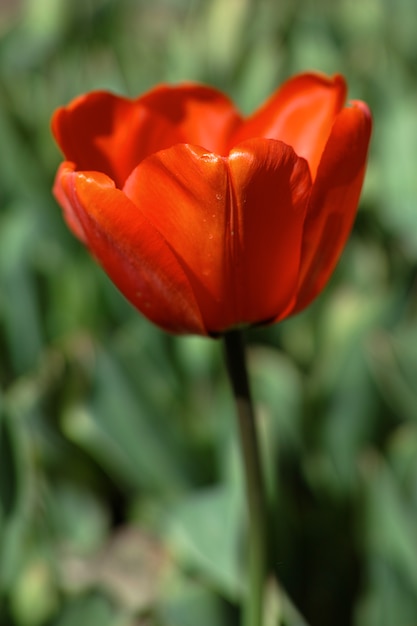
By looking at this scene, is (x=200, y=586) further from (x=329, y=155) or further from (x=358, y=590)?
(x=329, y=155)

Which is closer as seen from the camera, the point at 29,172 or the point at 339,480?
the point at 339,480

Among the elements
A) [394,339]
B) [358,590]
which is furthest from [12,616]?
[394,339]

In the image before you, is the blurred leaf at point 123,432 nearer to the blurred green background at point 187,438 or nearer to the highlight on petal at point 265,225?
the blurred green background at point 187,438

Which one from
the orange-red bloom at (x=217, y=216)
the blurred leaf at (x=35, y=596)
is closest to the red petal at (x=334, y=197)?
the orange-red bloom at (x=217, y=216)

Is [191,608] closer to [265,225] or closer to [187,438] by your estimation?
[187,438]

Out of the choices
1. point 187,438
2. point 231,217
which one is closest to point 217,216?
point 231,217

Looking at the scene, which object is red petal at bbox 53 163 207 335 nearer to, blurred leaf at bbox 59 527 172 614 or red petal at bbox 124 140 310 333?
red petal at bbox 124 140 310 333

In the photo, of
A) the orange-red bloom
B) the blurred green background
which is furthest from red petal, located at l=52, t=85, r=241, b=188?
the blurred green background
